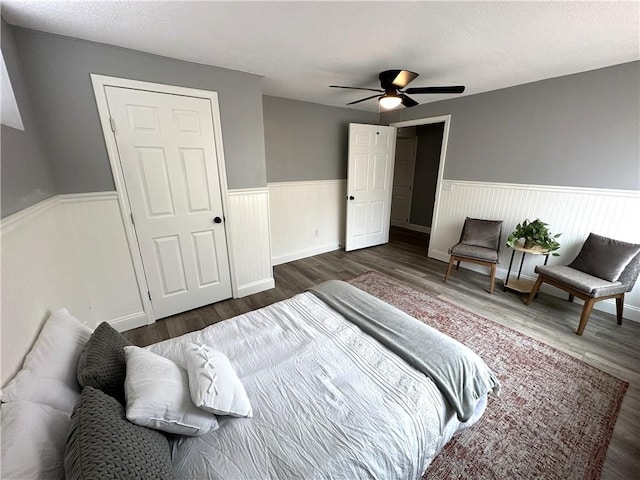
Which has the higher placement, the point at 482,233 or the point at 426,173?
the point at 426,173

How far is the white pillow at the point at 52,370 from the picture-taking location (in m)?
0.82

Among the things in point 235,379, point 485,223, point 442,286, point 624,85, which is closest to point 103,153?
point 235,379

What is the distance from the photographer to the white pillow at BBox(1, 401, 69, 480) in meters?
0.61

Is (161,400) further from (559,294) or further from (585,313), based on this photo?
(559,294)

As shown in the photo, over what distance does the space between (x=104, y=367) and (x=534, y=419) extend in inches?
88.9

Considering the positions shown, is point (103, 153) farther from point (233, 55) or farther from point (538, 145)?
point (538, 145)

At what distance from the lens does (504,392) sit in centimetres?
168

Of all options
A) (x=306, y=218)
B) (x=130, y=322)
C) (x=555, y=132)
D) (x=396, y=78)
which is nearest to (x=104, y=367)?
(x=130, y=322)

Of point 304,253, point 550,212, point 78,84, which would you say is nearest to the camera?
point 78,84

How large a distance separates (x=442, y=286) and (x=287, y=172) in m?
2.61

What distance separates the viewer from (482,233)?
318cm

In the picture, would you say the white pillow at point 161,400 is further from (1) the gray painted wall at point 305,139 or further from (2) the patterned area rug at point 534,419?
(1) the gray painted wall at point 305,139

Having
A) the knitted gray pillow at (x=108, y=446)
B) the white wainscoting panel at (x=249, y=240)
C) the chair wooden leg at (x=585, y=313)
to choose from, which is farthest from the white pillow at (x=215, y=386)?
the chair wooden leg at (x=585, y=313)

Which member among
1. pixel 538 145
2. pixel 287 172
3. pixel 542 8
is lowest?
pixel 287 172
